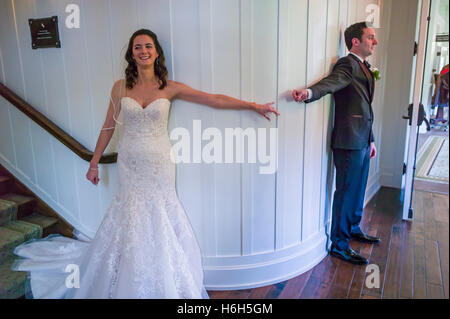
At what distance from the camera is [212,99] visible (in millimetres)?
2004

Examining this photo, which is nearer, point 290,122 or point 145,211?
point 145,211

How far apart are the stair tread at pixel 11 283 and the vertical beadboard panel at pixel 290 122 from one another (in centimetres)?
161

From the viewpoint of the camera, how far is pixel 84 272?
2.11m

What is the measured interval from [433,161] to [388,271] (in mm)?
3199

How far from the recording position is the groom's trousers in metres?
2.49

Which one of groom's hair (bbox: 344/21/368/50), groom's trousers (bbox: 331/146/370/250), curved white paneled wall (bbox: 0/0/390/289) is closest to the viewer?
curved white paneled wall (bbox: 0/0/390/289)

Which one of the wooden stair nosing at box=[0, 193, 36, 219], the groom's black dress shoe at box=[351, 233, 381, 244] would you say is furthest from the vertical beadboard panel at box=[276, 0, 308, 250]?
the wooden stair nosing at box=[0, 193, 36, 219]

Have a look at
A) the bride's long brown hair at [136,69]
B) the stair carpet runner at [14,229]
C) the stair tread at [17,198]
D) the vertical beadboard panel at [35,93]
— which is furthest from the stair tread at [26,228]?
the bride's long brown hair at [136,69]

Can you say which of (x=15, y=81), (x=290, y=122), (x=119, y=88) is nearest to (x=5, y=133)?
(x=15, y=81)

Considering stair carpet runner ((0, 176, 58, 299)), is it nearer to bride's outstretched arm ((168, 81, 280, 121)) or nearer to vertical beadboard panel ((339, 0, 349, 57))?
bride's outstretched arm ((168, 81, 280, 121))

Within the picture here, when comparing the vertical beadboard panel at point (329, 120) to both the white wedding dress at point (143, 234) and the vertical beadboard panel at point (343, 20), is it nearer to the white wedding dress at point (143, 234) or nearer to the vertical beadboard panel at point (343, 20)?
the vertical beadboard panel at point (343, 20)

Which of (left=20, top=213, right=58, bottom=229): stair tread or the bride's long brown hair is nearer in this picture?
the bride's long brown hair

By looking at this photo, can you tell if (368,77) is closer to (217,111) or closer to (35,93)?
(217,111)

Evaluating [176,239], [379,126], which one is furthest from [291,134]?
[379,126]
